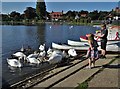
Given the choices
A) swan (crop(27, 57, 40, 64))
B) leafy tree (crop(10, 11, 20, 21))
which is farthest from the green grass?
leafy tree (crop(10, 11, 20, 21))

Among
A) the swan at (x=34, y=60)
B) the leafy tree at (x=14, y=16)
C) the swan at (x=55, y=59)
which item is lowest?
the swan at (x=34, y=60)

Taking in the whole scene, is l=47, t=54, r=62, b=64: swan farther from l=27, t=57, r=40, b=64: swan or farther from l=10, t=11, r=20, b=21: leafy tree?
l=10, t=11, r=20, b=21: leafy tree

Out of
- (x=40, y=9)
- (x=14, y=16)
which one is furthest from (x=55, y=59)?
(x=14, y=16)

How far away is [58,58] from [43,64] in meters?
1.13

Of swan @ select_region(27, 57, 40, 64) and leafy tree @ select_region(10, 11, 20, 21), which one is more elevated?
leafy tree @ select_region(10, 11, 20, 21)

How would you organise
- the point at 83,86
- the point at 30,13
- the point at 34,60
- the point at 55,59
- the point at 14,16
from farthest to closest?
the point at 14,16
the point at 30,13
the point at 34,60
the point at 55,59
the point at 83,86

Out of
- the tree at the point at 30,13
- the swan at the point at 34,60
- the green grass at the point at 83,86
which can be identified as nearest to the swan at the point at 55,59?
the swan at the point at 34,60

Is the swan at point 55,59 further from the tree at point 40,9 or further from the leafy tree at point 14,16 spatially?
the leafy tree at point 14,16

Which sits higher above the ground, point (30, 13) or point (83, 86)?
point (30, 13)

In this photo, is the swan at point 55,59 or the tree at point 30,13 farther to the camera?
the tree at point 30,13

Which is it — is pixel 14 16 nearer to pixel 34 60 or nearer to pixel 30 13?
pixel 30 13

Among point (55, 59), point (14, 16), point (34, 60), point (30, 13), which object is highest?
point (30, 13)

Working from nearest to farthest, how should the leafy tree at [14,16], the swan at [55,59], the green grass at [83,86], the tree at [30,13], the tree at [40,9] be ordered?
the green grass at [83,86] < the swan at [55,59] < the tree at [40,9] < the tree at [30,13] < the leafy tree at [14,16]

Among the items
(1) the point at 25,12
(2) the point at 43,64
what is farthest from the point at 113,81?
(1) the point at 25,12
